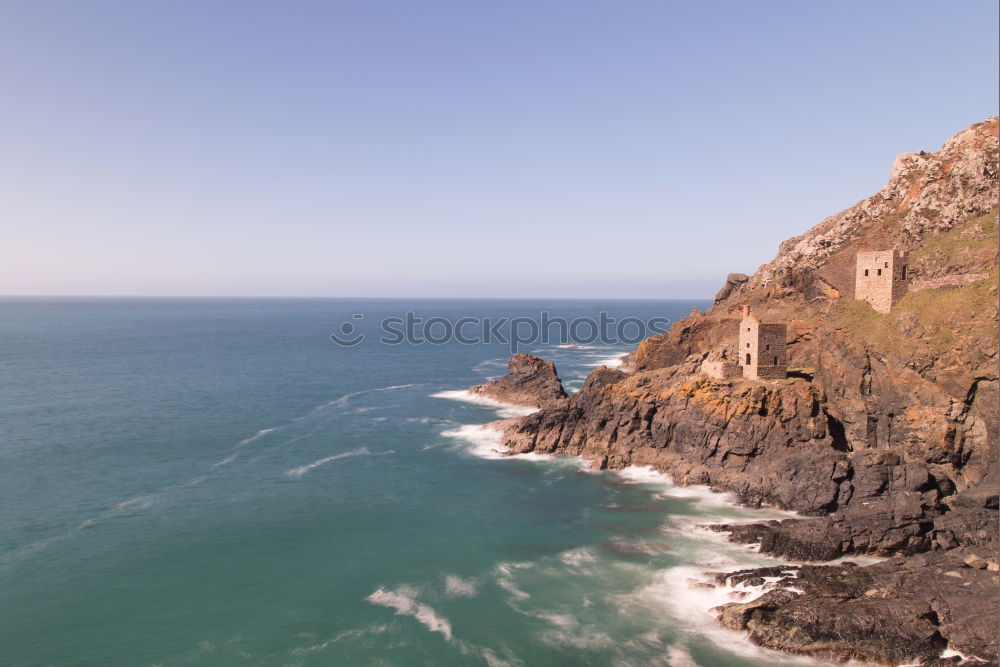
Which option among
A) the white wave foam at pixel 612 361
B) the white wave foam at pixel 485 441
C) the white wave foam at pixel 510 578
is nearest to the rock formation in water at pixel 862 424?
the white wave foam at pixel 485 441

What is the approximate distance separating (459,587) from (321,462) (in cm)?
3308

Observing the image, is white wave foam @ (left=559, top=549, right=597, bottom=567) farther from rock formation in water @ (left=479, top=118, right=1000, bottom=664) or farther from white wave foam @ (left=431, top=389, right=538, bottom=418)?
white wave foam @ (left=431, top=389, right=538, bottom=418)

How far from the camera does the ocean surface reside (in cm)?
3275

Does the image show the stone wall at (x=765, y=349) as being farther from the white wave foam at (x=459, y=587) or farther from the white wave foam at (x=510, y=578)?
the white wave foam at (x=459, y=587)

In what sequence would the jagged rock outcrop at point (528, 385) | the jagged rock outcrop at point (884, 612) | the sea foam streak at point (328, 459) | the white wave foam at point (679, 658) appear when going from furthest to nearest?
the jagged rock outcrop at point (528, 385), the sea foam streak at point (328, 459), the white wave foam at point (679, 658), the jagged rock outcrop at point (884, 612)

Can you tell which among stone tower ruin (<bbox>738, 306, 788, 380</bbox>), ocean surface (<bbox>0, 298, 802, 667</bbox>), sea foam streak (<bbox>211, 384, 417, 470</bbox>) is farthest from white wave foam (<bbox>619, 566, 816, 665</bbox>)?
sea foam streak (<bbox>211, 384, 417, 470</bbox>)

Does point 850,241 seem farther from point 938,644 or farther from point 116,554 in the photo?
point 116,554

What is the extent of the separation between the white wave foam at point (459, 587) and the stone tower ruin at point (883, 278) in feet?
176

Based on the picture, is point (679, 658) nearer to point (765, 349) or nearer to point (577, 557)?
point (577, 557)

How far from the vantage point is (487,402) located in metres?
95.9

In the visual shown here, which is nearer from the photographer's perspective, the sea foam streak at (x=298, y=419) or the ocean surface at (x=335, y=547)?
the ocean surface at (x=335, y=547)

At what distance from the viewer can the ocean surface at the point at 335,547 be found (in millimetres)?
32750

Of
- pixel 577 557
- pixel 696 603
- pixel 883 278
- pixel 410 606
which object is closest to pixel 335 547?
pixel 410 606

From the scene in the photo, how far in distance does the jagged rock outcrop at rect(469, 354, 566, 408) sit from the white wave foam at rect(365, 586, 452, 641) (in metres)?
53.4
